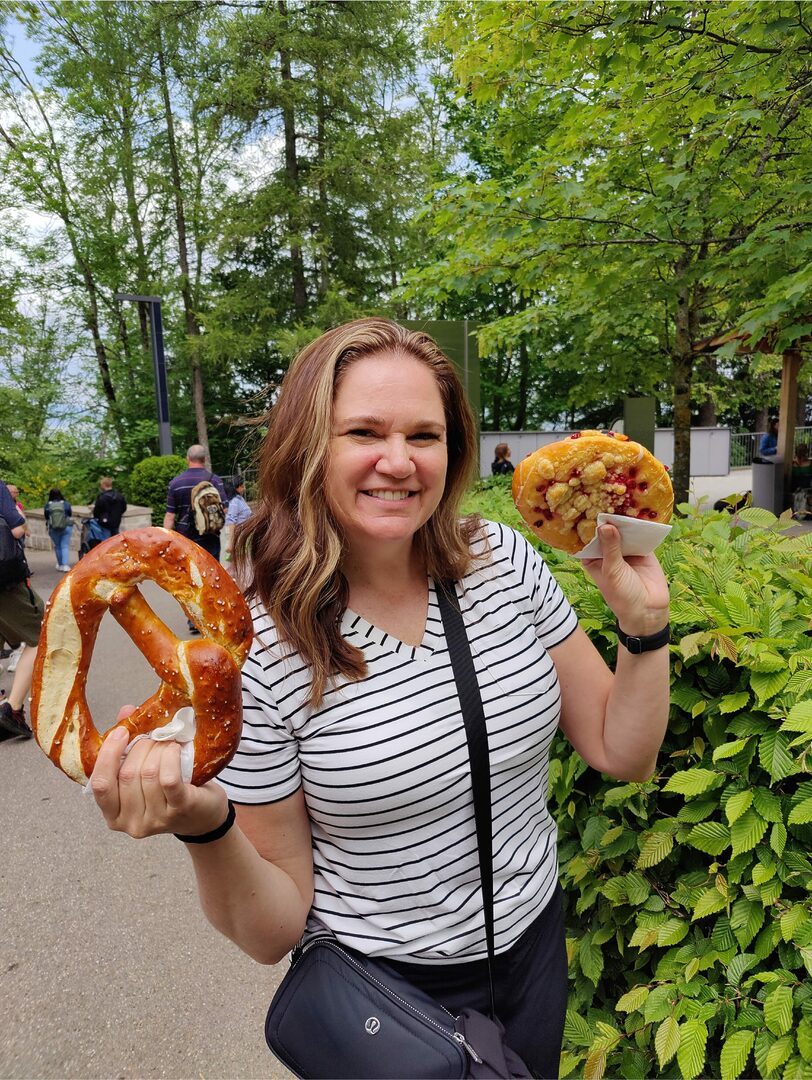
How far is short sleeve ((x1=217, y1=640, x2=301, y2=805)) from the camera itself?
1.35 metres

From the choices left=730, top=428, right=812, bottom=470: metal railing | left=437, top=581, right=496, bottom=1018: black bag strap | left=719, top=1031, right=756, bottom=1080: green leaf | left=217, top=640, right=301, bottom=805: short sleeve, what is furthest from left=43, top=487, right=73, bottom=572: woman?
left=730, top=428, right=812, bottom=470: metal railing

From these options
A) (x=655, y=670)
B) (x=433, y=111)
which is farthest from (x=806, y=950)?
(x=433, y=111)

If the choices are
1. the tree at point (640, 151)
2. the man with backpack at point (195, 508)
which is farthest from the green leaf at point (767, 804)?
the man with backpack at point (195, 508)

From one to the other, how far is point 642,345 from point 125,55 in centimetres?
1976

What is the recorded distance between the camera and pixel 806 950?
1489mm

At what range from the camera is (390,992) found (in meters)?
1.38

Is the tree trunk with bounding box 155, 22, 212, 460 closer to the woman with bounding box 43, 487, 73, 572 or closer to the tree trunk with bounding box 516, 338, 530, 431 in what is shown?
the woman with bounding box 43, 487, 73, 572

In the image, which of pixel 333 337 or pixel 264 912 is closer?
pixel 264 912

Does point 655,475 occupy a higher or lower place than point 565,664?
higher

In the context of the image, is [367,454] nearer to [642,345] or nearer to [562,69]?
[562,69]

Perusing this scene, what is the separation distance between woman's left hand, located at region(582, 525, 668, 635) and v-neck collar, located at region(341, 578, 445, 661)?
0.38 metres

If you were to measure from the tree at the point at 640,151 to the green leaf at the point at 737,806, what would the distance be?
286 centimetres

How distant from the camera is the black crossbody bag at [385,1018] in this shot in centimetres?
131

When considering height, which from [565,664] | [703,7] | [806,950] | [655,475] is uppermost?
[703,7]
